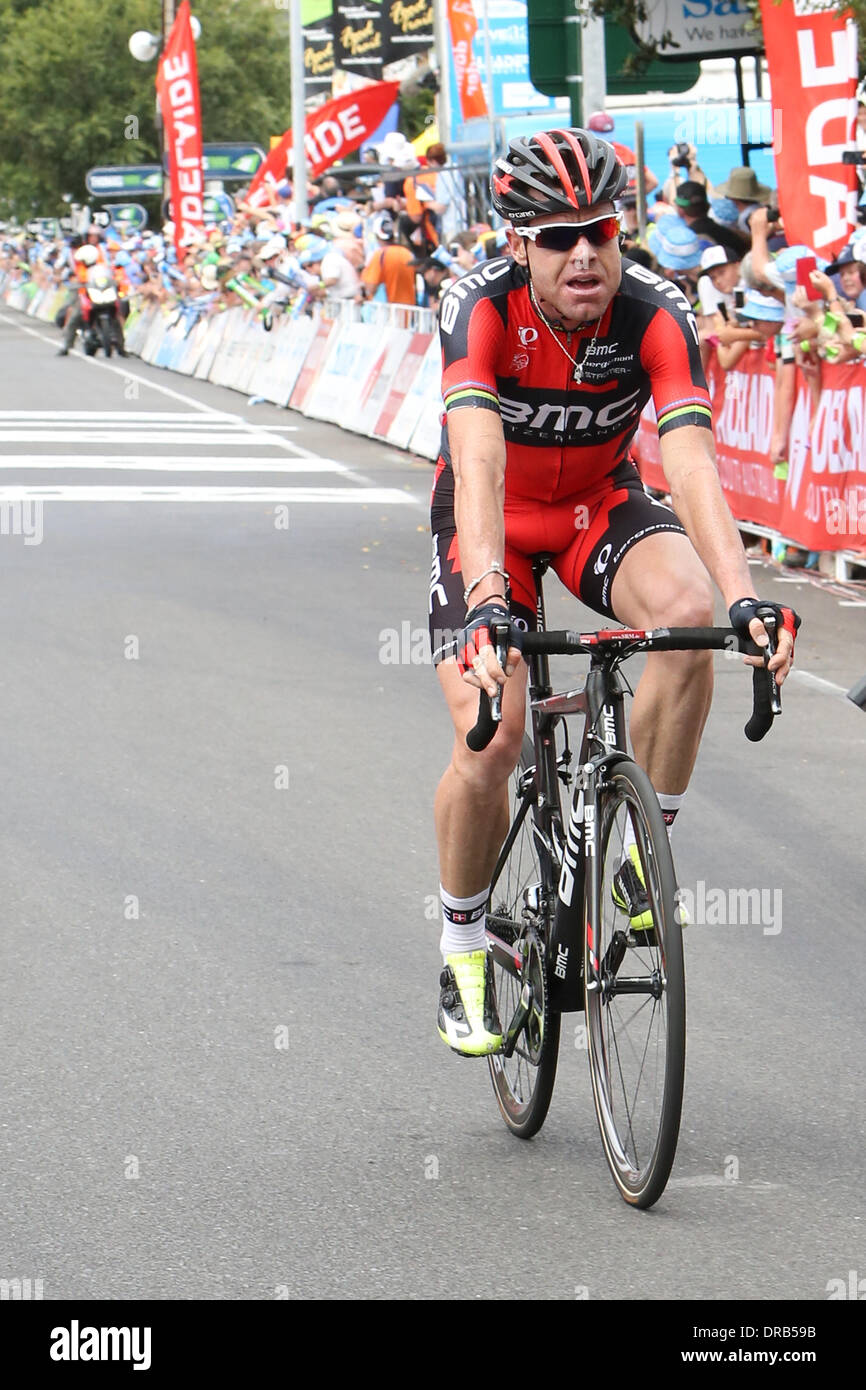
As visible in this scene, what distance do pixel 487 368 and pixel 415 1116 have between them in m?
1.64

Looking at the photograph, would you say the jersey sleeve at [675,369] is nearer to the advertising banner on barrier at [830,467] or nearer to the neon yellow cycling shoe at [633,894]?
the neon yellow cycling shoe at [633,894]

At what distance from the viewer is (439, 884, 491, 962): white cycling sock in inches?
197

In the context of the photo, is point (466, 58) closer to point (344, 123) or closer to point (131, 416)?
point (131, 416)

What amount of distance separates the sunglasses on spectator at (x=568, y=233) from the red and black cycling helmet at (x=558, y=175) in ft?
0.09

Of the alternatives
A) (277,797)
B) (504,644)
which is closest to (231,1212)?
(504,644)

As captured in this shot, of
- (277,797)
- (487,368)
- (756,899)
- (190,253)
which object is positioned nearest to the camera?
(487,368)

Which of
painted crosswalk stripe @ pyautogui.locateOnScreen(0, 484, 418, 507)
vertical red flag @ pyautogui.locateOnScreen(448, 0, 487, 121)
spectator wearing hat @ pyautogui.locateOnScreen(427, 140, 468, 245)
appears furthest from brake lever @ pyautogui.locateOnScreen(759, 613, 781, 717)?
vertical red flag @ pyautogui.locateOnScreen(448, 0, 487, 121)

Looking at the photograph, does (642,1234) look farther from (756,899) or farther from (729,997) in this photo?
(756,899)

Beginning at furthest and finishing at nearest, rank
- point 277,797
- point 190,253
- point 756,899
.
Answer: point 190,253 → point 277,797 → point 756,899

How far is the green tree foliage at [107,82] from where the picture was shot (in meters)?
71.2

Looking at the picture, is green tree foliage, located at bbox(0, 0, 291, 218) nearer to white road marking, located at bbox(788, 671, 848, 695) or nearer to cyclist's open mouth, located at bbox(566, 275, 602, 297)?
white road marking, located at bbox(788, 671, 848, 695)

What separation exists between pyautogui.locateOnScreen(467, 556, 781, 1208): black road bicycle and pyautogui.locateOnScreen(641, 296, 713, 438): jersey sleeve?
0.54 m

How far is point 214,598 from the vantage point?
12.2m

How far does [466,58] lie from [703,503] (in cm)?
2508
